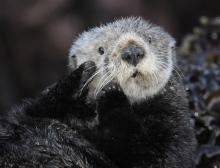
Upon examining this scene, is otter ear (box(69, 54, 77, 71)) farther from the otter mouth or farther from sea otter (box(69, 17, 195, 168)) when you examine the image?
the otter mouth

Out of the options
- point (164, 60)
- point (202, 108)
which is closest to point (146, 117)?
point (164, 60)

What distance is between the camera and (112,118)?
3627mm

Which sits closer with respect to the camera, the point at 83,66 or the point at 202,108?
the point at 83,66

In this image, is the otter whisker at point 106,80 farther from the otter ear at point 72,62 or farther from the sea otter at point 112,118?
the otter ear at point 72,62

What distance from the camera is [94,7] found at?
845cm

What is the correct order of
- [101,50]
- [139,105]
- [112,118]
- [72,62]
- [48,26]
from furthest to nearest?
[48,26], [72,62], [101,50], [139,105], [112,118]

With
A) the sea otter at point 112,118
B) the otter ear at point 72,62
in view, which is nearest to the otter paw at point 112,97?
the sea otter at point 112,118

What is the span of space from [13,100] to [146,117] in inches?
198

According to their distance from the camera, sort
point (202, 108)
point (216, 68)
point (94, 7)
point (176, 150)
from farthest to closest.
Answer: point (94, 7), point (216, 68), point (202, 108), point (176, 150)

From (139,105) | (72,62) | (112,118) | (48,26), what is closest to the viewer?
(112,118)

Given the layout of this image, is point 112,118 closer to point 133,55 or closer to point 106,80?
point 106,80

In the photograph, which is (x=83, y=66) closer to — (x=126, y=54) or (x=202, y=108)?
(x=126, y=54)

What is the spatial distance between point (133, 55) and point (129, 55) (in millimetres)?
27

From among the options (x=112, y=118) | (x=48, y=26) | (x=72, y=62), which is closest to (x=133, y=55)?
(x=112, y=118)
